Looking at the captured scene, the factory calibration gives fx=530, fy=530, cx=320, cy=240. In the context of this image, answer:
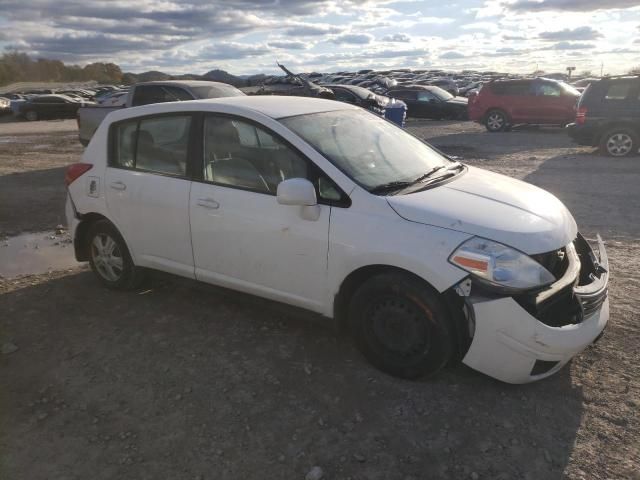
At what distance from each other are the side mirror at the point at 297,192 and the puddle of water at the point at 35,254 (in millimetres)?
3344

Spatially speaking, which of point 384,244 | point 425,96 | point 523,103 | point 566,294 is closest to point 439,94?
point 425,96

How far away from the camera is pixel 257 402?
313 centimetres

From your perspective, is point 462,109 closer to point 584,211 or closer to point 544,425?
point 584,211

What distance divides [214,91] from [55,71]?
3095 inches

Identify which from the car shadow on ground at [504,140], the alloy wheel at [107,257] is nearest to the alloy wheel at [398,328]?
the alloy wheel at [107,257]

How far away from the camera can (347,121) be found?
3988 mm

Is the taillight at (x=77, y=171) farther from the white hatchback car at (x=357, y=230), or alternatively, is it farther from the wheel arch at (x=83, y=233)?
the wheel arch at (x=83, y=233)

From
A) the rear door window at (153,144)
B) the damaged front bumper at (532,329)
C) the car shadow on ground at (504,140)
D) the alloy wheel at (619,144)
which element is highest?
the rear door window at (153,144)

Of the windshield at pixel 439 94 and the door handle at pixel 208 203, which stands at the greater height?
the door handle at pixel 208 203

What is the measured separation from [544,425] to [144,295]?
3349 millimetres

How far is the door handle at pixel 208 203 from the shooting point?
12.3 ft

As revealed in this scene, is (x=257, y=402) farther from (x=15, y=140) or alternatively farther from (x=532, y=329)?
(x=15, y=140)

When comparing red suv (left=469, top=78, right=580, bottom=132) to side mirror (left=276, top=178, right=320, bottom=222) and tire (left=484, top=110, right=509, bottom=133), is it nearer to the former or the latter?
tire (left=484, top=110, right=509, bottom=133)

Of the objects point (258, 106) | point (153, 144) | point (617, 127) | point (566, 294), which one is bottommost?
point (617, 127)
